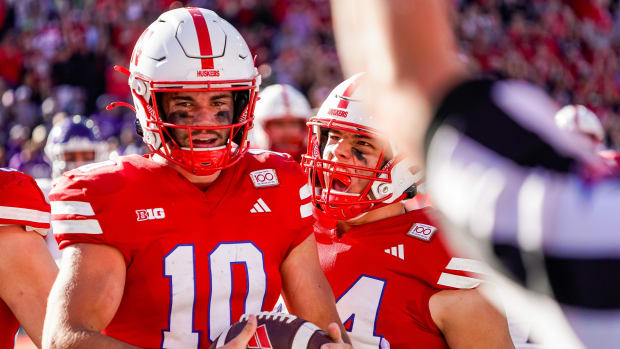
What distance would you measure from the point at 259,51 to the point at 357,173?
8346 mm

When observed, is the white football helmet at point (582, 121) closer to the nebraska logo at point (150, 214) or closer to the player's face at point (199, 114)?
the player's face at point (199, 114)

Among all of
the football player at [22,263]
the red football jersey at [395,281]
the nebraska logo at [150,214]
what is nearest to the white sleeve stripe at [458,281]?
the red football jersey at [395,281]

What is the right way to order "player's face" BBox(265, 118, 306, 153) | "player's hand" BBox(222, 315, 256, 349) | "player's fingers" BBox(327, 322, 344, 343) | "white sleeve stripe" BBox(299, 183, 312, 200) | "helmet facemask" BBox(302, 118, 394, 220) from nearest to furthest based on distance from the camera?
"player's hand" BBox(222, 315, 256, 349) < "player's fingers" BBox(327, 322, 344, 343) < "white sleeve stripe" BBox(299, 183, 312, 200) < "helmet facemask" BBox(302, 118, 394, 220) < "player's face" BBox(265, 118, 306, 153)

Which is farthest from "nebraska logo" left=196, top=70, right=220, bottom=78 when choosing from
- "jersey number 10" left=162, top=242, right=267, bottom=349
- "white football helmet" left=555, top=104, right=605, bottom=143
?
"white football helmet" left=555, top=104, right=605, bottom=143

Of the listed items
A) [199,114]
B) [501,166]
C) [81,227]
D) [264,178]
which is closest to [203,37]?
[199,114]

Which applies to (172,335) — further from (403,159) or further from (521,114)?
(521,114)

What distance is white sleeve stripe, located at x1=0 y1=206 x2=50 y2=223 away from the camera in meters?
2.22

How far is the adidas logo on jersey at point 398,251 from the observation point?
2352mm

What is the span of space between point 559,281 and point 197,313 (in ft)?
4.64

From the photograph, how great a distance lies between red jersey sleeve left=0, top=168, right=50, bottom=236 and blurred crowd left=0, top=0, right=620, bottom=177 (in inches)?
217

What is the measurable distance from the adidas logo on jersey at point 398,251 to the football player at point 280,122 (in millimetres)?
3734

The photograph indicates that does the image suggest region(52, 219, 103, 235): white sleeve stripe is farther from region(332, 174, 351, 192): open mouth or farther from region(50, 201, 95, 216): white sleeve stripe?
region(332, 174, 351, 192): open mouth

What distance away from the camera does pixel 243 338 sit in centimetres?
175

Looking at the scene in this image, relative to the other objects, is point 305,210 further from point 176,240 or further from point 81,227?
point 81,227
